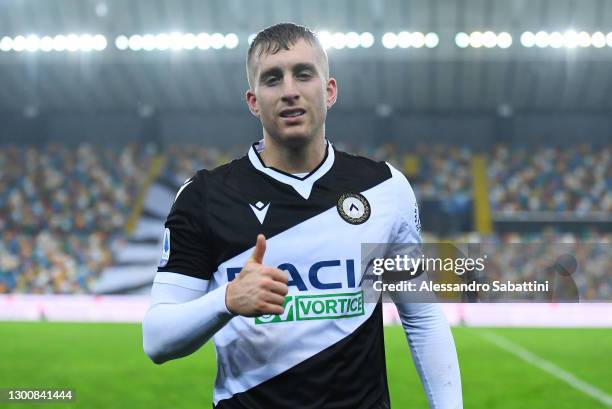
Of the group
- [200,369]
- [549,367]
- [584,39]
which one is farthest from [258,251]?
[584,39]

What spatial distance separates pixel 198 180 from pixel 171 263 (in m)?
0.30

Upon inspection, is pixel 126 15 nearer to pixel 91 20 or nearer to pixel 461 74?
pixel 91 20

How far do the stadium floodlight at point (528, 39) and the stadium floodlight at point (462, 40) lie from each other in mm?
1660

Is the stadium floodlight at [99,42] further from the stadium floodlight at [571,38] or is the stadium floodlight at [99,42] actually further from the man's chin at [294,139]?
the man's chin at [294,139]

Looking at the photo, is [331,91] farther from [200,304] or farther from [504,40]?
[504,40]

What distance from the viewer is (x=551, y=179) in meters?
24.0

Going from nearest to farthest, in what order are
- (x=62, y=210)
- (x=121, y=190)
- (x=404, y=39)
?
(x=62, y=210) → (x=404, y=39) → (x=121, y=190)

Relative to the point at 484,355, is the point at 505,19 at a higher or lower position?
higher

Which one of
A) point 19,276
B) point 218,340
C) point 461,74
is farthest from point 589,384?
point 461,74

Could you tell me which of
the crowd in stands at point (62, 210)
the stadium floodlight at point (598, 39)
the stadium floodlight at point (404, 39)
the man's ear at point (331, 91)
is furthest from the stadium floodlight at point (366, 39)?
the man's ear at point (331, 91)

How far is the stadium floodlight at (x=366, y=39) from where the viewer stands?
23844 mm

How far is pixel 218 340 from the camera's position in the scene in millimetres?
2338

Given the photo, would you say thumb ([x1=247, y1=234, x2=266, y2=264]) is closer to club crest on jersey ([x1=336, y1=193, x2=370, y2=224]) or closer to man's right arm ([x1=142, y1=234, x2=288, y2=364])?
man's right arm ([x1=142, y1=234, x2=288, y2=364])

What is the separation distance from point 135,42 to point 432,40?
30.3 feet
